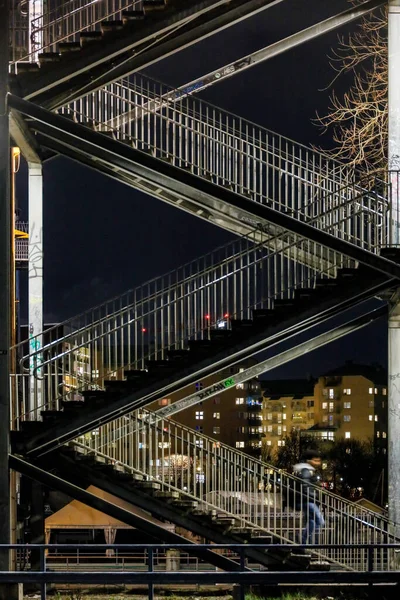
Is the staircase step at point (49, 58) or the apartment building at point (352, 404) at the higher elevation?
the staircase step at point (49, 58)

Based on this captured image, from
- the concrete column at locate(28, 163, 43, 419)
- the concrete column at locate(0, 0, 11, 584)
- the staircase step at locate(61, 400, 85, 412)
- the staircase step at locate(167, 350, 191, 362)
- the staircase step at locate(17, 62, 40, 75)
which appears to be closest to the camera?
the staircase step at locate(167, 350, 191, 362)

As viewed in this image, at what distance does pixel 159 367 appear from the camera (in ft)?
48.0

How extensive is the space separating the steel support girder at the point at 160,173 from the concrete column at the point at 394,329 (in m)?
2.39

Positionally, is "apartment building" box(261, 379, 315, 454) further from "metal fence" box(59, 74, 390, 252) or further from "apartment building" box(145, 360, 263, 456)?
→ "metal fence" box(59, 74, 390, 252)

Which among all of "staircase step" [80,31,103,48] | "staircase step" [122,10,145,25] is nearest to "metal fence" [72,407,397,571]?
"staircase step" [80,31,103,48]

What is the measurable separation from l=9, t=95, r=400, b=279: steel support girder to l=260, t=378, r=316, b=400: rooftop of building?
153 metres

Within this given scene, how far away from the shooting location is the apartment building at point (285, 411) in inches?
6560

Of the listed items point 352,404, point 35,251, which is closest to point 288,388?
point 352,404

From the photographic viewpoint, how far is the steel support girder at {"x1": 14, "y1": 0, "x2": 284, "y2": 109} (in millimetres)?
14906

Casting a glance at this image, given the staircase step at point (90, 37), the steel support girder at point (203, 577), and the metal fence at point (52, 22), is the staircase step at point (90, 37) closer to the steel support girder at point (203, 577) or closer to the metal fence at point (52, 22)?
the metal fence at point (52, 22)

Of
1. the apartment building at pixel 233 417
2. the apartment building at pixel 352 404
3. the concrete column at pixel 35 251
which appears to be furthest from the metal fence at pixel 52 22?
the apartment building at pixel 352 404

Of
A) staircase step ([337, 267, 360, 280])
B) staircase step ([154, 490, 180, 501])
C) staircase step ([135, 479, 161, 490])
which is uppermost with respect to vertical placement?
staircase step ([337, 267, 360, 280])

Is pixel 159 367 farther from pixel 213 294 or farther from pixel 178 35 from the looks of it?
pixel 178 35

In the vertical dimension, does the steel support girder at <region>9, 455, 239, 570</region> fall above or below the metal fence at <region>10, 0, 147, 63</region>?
below
